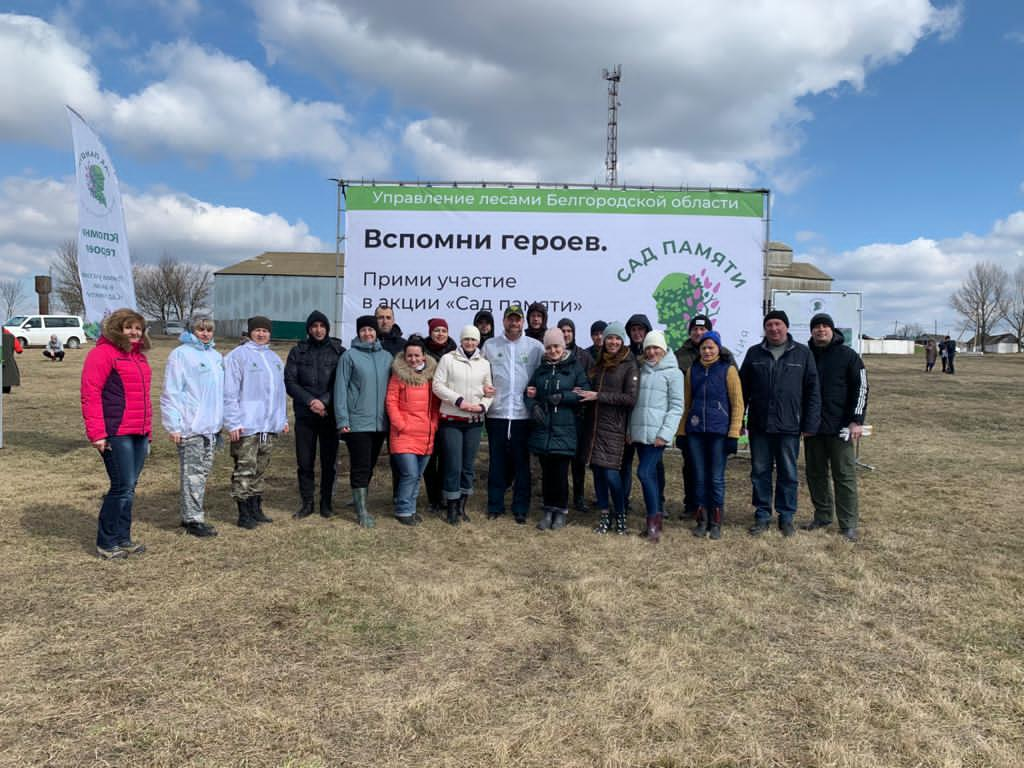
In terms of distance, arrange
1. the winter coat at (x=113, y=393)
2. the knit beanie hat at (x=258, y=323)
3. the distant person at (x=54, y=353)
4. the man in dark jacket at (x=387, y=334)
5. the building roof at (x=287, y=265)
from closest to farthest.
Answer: the winter coat at (x=113, y=393)
the knit beanie hat at (x=258, y=323)
the man in dark jacket at (x=387, y=334)
the distant person at (x=54, y=353)
the building roof at (x=287, y=265)

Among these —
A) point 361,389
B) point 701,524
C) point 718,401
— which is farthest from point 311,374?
point 701,524

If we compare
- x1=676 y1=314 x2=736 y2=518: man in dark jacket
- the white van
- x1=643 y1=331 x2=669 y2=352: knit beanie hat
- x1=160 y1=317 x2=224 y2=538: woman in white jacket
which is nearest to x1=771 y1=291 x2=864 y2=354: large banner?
x1=676 y1=314 x2=736 y2=518: man in dark jacket

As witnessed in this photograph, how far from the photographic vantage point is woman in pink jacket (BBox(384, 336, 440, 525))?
5.46 m

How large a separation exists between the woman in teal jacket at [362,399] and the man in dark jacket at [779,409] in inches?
116

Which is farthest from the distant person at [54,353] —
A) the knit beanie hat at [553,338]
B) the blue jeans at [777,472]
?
the blue jeans at [777,472]

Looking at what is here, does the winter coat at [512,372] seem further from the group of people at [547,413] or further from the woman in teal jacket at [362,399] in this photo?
the woman in teal jacket at [362,399]

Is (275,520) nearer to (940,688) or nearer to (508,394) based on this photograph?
(508,394)

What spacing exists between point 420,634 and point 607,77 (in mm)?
37052

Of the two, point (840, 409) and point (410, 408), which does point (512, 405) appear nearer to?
point (410, 408)

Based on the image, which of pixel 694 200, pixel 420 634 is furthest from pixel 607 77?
pixel 420 634

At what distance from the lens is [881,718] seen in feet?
9.15

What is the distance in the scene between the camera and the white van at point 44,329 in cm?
2945

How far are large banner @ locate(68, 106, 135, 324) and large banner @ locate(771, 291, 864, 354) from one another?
7.92 meters

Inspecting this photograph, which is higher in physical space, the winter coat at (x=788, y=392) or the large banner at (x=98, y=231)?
the large banner at (x=98, y=231)
